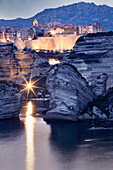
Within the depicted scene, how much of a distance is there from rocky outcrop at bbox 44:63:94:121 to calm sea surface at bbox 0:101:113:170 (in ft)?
2.39

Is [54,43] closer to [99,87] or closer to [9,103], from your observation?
[99,87]

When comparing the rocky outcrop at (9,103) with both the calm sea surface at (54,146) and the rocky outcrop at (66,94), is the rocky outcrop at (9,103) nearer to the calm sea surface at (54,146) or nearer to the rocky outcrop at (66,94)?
the calm sea surface at (54,146)

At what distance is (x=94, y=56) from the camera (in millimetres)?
42219

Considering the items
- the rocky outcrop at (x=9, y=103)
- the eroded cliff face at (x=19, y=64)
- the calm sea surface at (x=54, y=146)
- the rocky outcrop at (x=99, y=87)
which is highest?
the eroded cliff face at (x=19, y=64)

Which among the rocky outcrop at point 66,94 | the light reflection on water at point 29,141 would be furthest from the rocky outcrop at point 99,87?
the light reflection on water at point 29,141

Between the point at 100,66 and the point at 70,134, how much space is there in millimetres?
18156

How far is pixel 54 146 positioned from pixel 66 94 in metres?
6.16

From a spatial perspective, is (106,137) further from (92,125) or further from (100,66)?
(100,66)

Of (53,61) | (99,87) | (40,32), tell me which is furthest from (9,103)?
(40,32)

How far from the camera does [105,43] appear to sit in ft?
135

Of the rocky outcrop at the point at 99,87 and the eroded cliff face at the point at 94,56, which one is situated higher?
the eroded cliff face at the point at 94,56

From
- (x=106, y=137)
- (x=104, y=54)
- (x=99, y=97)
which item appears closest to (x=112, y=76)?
(x=104, y=54)

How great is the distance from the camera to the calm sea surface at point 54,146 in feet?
59.6

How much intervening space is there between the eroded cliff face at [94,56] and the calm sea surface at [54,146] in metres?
14.0
